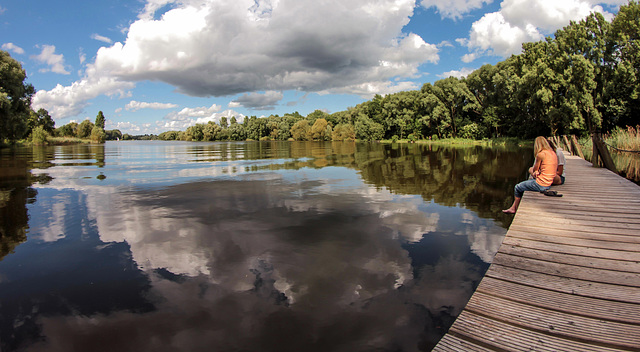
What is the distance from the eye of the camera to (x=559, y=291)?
3.52 meters

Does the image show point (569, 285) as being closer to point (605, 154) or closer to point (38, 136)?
point (605, 154)

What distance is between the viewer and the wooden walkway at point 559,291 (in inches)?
107

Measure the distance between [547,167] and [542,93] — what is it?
3932 cm

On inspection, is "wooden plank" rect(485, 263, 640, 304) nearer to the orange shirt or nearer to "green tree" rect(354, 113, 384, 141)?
the orange shirt

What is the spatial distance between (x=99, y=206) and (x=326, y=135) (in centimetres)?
10692

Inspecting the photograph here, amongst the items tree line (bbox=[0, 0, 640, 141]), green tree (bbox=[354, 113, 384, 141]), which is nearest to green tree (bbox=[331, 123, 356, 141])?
green tree (bbox=[354, 113, 384, 141])

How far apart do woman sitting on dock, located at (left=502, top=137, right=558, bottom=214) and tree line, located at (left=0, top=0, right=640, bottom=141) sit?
1206 inches

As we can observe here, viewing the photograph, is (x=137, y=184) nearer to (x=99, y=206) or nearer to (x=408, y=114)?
(x=99, y=206)

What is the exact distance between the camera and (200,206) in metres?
10.4

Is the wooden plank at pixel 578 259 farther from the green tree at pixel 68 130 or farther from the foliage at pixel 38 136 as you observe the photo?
the green tree at pixel 68 130

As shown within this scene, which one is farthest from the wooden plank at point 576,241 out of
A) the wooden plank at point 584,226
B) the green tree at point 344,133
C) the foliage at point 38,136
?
the green tree at point 344,133

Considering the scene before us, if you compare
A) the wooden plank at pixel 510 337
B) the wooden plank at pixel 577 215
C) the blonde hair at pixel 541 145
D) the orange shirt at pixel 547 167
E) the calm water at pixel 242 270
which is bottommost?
the calm water at pixel 242 270

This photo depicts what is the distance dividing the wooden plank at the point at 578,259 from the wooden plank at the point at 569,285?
1.87 feet

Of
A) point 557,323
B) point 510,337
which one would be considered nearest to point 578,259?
point 557,323
